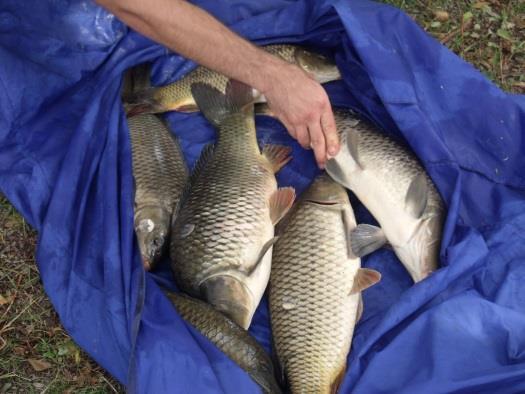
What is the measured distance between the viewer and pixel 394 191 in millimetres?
2307

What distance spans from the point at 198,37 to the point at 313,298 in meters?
0.84

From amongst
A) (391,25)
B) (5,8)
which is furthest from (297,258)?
(5,8)

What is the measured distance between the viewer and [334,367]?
2.14 metres

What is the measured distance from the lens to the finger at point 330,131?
2.10 m

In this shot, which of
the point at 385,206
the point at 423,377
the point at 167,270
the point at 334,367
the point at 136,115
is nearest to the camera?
the point at 423,377

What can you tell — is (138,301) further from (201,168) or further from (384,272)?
(384,272)

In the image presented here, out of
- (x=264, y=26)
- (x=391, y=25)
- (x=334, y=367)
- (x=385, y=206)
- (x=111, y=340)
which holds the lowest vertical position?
(x=111, y=340)

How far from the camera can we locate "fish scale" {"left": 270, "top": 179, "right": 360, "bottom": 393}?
214 centimetres

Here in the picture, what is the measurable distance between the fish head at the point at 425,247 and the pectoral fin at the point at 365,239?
3.5 inches

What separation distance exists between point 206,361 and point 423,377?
0.60m

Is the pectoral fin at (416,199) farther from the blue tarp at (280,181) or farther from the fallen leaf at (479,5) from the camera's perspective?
the fallen leaf at (479,5)

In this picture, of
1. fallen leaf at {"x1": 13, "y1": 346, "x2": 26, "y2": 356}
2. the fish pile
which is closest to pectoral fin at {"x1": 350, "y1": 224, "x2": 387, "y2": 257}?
the fish pile

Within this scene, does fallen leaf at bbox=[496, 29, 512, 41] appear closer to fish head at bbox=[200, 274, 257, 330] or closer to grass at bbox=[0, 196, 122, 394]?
fish head at bbox=[200, 274, 257, 330]

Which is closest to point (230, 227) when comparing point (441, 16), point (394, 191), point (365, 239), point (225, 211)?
point (225, 211)
